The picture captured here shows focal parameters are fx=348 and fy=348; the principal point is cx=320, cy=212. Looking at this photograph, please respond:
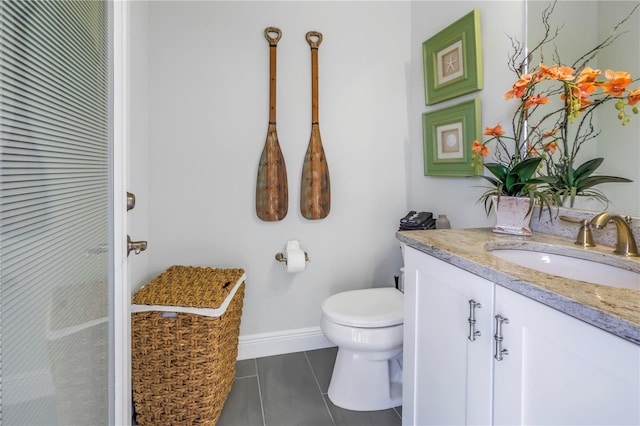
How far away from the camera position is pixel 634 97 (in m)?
1.09

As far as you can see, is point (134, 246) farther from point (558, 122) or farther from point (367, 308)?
point (558, 122)

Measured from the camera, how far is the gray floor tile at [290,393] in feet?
5.21

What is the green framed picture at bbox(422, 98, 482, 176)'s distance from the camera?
5.82 ft

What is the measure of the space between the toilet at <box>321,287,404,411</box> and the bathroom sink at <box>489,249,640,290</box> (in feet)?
1.97

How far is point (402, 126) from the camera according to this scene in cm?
233

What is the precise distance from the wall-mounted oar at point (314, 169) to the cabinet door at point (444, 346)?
919 mm

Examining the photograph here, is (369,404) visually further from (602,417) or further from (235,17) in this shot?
(235,17)

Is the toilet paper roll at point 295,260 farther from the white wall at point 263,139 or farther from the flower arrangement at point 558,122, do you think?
the flower arrangement at point 558,122

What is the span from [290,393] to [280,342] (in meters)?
0.41

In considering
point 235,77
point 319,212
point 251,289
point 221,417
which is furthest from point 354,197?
point 221,417

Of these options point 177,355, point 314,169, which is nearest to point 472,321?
point 177,355

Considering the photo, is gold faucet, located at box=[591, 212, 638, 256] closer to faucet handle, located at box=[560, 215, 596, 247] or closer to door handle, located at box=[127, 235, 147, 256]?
faucet handle, located at box=[560, 215, 596, 247]

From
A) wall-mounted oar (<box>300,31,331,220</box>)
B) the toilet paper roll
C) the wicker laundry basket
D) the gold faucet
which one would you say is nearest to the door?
the wicker laundry basket

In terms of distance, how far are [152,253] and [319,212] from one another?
0.97 m
